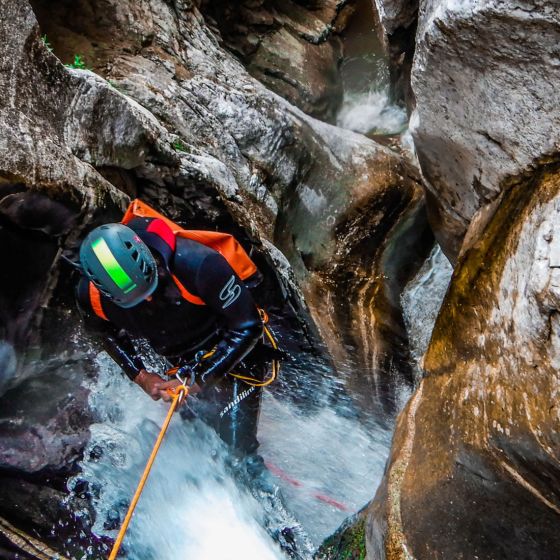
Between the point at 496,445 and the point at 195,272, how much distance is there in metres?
1.97

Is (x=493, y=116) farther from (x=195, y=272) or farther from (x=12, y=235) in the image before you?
(x=12, y=235)

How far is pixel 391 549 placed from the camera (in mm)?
3453

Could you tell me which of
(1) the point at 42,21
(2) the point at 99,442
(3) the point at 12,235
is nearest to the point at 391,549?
(2) the point at 99,442

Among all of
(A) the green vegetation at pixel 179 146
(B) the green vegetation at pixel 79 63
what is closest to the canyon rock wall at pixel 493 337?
(A) the green vegetation at pixel 179 146

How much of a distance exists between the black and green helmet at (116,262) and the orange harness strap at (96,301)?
45 cm

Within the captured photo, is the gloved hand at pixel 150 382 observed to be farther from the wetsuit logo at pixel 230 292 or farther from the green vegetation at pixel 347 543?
the green vegetation at pixel 347 543

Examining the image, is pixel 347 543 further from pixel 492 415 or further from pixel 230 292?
pixel 230 292

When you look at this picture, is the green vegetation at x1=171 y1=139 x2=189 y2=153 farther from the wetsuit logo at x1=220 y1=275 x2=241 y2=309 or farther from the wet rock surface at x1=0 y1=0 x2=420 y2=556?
the wetsuit logo at x1=220 y1=275 x2=241 y2=309

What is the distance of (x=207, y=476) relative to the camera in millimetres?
5074

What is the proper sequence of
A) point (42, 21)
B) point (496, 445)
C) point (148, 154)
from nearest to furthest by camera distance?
point (496, 445) < point (148, 154) < point (42, 21)

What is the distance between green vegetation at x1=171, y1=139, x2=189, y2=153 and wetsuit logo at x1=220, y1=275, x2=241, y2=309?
2852mm

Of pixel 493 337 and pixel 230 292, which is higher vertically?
pixel 493 337

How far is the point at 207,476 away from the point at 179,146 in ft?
11.1

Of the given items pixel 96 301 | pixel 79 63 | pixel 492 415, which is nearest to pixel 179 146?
pixel 79 63
